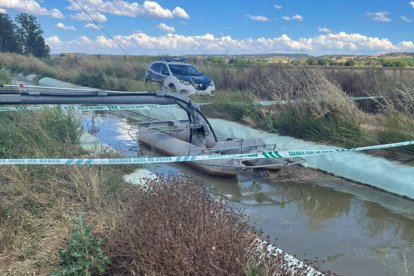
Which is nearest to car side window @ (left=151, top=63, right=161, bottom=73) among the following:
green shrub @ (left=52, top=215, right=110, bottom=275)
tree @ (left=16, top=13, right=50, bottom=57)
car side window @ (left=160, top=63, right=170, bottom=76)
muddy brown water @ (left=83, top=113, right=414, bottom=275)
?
car side window @ (left=160, top=63, right=170, bottom=76)

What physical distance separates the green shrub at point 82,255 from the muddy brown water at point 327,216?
1636mm

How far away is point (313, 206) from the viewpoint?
7.82 metres

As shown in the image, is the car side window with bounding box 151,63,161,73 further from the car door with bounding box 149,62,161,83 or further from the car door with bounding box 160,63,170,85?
the car door with bounding box 160,63,170,85

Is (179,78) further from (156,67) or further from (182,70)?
(156,67)

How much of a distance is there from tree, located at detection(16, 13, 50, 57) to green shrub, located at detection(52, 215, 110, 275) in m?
68.4

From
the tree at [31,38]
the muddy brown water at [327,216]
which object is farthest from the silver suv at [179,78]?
the tree at [31,38]

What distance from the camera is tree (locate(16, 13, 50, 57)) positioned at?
2685 inches

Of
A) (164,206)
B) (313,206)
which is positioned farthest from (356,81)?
(164,206)

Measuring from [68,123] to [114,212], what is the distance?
552cm

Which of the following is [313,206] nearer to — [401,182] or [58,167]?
[401,182]

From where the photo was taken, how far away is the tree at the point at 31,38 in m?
68.2

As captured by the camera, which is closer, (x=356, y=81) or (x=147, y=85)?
(x=356, y=81)

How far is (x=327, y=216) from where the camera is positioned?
24.1 ft

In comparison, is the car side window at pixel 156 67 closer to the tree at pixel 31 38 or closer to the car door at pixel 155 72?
the car door at pixel 155 72
